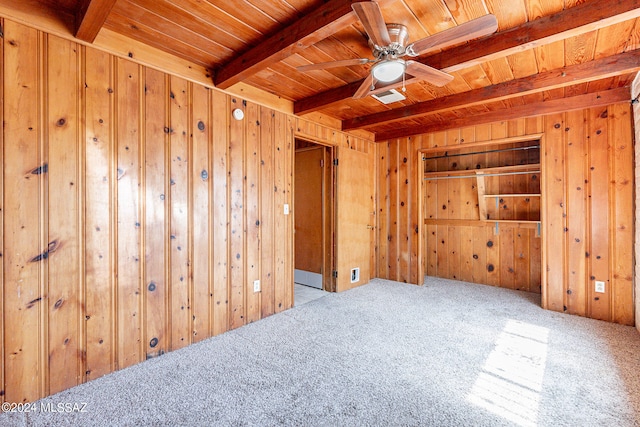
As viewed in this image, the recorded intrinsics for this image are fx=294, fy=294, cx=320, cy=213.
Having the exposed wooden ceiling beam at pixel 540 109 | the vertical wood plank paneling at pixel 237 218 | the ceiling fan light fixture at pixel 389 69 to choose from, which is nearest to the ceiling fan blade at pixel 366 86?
the ceiling fan light fixture at pixel 389 69

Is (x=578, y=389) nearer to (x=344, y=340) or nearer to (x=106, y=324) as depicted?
(x=344, y=340)

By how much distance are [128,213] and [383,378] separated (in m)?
2.17

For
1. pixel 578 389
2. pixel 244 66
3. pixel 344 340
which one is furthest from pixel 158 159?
pixel 578 389

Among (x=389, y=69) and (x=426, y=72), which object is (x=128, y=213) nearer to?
(x=389, y=69)

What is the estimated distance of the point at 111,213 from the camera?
2084 mm

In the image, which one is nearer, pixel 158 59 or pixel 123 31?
pixel 123 31

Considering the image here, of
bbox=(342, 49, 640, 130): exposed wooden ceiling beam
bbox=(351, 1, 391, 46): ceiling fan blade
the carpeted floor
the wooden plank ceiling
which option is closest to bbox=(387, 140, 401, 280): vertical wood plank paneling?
bbox=(342, 49, 640, 130): exposed wooden ceiling beam

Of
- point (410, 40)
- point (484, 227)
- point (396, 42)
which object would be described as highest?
point (410, 40)

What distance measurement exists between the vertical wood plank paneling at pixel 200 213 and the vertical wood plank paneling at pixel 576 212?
385 centimetres

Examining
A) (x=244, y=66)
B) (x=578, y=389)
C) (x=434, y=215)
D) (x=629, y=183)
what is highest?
(x=244, y=66)

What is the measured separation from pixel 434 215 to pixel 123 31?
15.3ft

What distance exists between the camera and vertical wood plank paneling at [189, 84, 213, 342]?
2539mm

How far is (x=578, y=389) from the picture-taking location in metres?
1.89

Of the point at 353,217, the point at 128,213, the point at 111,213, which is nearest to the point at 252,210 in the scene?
the point at 128,213
